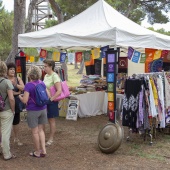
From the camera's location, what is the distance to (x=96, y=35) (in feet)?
17.3

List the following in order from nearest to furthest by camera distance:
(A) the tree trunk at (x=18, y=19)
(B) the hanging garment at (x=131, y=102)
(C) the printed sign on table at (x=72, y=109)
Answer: (B) the hanging garment at (x=131, y=102) → (C) the printed sign on table at (x=72, y=109) → (A) the tree trunk at (x=18, y=19)

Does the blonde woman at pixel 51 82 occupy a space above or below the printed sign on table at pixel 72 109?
above

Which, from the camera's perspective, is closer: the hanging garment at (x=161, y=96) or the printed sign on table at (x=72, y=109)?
the hanging garment at (x=161, y=96)

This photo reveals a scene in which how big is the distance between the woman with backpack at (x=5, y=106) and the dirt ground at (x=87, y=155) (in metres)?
0.31

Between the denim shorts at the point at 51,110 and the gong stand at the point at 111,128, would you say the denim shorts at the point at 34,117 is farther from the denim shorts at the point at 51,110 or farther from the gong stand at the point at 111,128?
the gong stand at the point at 111,128

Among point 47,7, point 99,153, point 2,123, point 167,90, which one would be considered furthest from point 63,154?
point 47,7

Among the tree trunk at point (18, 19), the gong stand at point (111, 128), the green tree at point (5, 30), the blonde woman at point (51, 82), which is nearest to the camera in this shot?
the gong stand at point (111, 128)

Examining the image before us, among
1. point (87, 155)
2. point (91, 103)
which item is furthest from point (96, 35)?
point (91, 103)

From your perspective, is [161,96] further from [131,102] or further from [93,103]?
[93,103]

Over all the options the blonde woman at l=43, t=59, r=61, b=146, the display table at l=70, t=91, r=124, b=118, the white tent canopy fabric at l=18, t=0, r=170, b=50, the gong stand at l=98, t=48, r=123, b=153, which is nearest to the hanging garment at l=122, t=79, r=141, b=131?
the gong stand at l=98, t=48, r=123, b=153

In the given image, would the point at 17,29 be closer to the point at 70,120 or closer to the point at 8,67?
the point at 70,120

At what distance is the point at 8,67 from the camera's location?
4098 millimetres

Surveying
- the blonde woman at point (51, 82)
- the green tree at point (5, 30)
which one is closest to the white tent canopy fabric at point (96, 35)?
the blonde woman at point (51, 82)

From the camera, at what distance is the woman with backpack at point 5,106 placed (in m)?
3.68
